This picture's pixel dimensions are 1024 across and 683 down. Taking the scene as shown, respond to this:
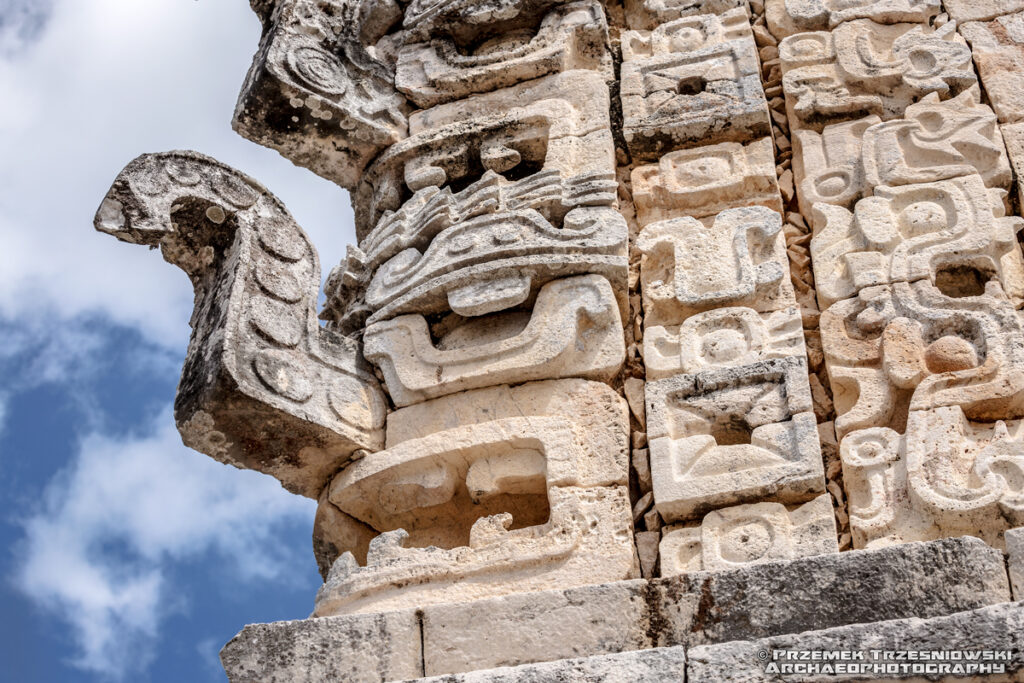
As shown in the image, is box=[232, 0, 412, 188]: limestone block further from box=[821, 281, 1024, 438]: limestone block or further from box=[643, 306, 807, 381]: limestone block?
box=[821, 281, 1024, 438]: limestone block

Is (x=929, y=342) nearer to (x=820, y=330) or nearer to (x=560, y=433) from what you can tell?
(x=820, y=330)

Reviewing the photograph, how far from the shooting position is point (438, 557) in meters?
3.54

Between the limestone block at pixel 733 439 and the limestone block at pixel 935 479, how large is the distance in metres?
0.13

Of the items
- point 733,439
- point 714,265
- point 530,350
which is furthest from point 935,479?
point 530,350

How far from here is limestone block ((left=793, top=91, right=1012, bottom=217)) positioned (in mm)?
4066

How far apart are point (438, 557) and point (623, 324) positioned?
3.15ft

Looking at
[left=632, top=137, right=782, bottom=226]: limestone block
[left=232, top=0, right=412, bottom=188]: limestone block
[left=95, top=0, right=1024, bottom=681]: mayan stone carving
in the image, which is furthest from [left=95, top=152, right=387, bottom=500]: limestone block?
[left=632, top=137, right=782, bottom=226]: limestone block

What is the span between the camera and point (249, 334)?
12.6 ft

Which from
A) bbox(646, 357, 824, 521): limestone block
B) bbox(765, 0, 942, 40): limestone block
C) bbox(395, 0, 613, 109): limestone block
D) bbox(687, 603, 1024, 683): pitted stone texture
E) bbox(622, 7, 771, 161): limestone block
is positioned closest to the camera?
bbox(687, 603, 1024, 683): pitted stone texture

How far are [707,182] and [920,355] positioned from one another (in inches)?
40.7

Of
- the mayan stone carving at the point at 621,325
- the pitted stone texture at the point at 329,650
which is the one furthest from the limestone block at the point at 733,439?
the pitted stone texture at the point at 329,650

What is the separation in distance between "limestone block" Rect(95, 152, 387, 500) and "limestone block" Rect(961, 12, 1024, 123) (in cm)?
219

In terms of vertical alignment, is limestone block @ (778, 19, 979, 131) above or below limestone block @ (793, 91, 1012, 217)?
above

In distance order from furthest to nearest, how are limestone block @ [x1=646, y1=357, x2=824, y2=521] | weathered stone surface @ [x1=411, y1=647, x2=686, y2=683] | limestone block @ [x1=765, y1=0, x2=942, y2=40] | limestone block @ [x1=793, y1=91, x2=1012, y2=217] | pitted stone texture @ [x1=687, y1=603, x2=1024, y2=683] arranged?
limestone block @ [x1=765, y1=0, x2=942, y2=40] → limestone block @ [x1=793, y1=91, x2=1012, y2=217] → limestone block @ [x1=646, y1=357, x2=824, y2=521] → weathered stone surface @ [x1=411, y1=647, x2=686, y2=683] → pitted stone texture @ [x1=687, y1=603, x2=1024, y2=683]
